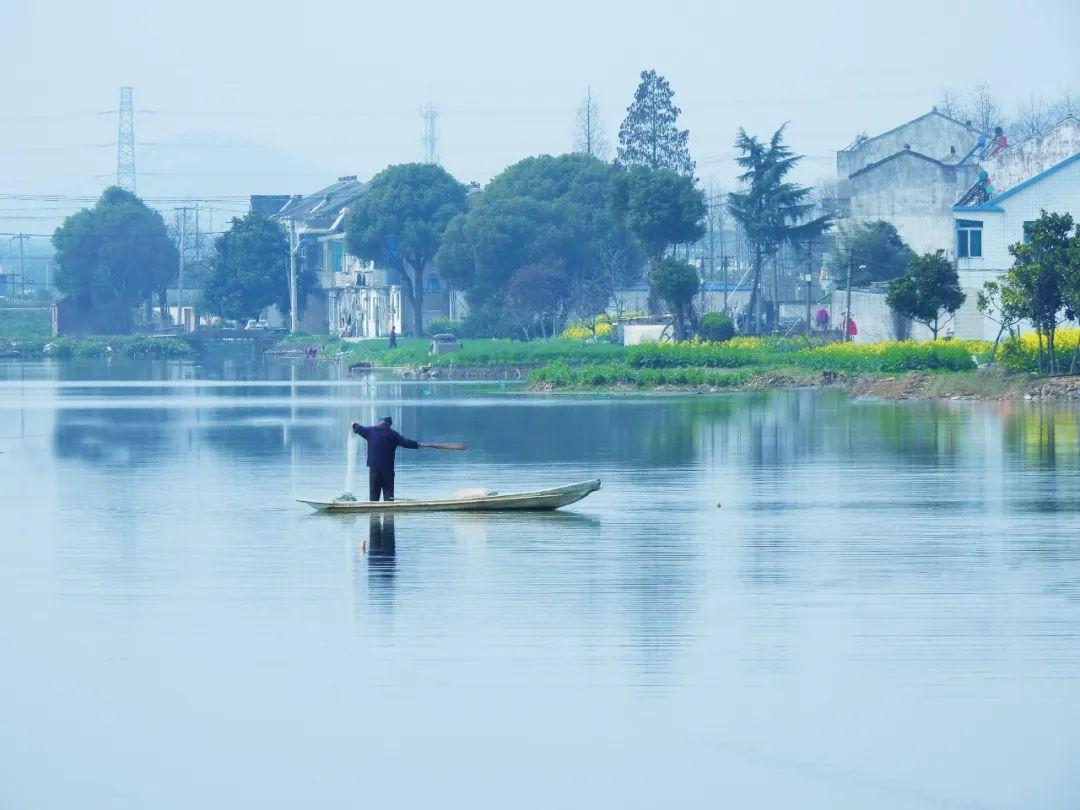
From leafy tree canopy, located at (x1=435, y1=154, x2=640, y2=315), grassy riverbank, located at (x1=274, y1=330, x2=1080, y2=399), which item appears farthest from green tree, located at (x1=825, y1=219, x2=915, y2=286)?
leafy tree canopy, located at (x1=435, y1=154, x2=640, y2=315)

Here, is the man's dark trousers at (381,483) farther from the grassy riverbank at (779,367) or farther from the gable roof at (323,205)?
the gable roof at (323,205)

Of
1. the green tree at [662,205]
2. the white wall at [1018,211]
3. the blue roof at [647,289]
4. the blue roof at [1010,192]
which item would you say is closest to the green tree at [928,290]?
the white wall at [1018,211]

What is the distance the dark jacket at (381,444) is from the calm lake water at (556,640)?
2.33 ft

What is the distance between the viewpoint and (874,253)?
251 feet

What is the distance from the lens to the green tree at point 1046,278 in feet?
150

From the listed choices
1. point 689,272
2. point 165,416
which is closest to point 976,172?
point 689,272

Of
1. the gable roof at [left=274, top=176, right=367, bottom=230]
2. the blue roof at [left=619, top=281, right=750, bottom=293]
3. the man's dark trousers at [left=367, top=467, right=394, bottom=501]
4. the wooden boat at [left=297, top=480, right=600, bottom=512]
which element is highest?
the gable roof at [left=274, top=176, right=367, bottom=230]

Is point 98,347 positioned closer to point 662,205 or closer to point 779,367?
point 662,205

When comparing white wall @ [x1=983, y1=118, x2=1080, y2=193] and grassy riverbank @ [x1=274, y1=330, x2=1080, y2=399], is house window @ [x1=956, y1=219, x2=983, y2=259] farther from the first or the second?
grassy riverbank @ [x1=274, y1=330, x2=1080, y2=399]

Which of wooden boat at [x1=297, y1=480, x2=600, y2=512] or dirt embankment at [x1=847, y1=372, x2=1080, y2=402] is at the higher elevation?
dirt embankment at [x1=847, y1=372, x2=1080, y2=402]

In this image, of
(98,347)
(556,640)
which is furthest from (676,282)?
(98,347)

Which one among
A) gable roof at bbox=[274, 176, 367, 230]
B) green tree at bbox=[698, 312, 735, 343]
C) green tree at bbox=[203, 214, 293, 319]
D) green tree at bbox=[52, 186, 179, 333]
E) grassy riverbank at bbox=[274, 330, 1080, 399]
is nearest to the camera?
grassy riverbank at bbox=[274, 330, 1080, 399]

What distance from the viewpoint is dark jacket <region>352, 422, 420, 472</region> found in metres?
22.3

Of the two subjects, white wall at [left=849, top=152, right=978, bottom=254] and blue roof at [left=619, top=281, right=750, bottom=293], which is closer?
white wall at [left=849, top=152, right=978, bottom=254]
